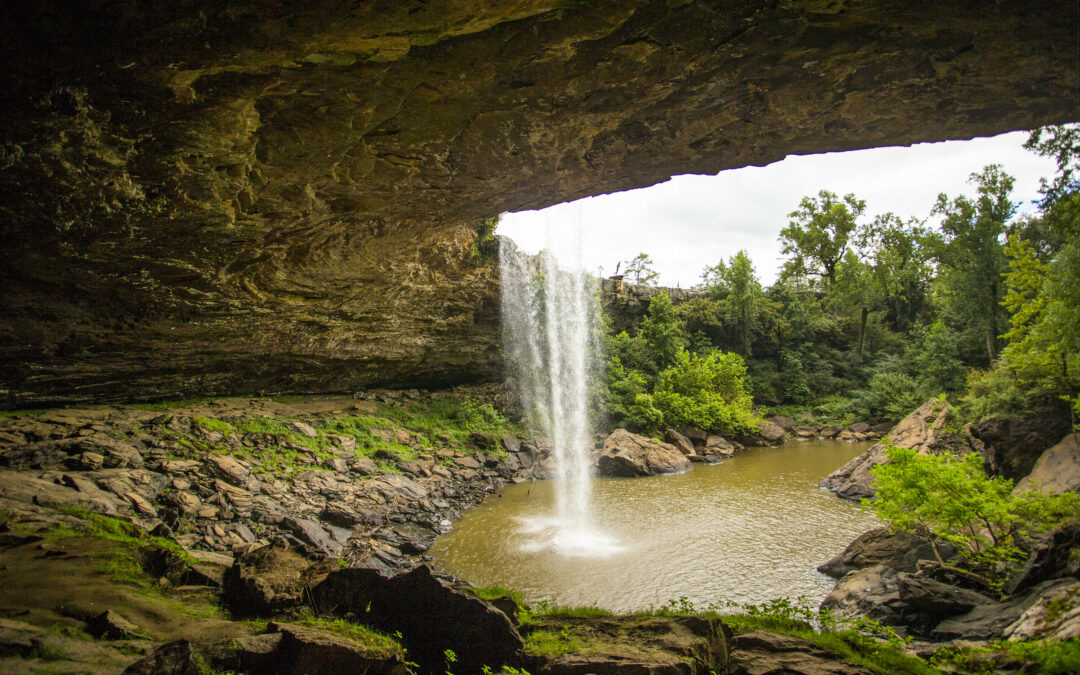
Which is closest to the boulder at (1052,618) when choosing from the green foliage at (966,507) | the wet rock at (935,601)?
the wet rock at (935,601)

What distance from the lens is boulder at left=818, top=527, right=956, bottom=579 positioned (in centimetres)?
750

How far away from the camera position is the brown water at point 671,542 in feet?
24.7

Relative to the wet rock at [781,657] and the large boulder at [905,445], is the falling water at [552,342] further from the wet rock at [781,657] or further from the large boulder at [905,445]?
the wet rock at [781,657]

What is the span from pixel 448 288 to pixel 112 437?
8.40 metres

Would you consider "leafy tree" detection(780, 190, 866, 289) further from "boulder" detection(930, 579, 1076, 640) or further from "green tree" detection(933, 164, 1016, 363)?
"boulder" detection(930, 579, 1076, 640)

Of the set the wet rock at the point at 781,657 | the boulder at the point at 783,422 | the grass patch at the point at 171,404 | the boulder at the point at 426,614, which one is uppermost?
the grass patch at the point at 171,404

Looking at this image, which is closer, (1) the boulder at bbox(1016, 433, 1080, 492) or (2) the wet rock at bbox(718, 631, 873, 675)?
(2) the wet rock at bbox(718, 631, 873, 675)

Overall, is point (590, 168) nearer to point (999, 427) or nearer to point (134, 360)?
point (999, 427)

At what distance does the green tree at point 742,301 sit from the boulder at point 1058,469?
22.0m

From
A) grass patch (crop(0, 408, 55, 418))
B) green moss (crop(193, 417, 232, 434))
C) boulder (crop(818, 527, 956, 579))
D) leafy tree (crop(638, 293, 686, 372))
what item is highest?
leafy tree (crop(638, 293, 686, 372))

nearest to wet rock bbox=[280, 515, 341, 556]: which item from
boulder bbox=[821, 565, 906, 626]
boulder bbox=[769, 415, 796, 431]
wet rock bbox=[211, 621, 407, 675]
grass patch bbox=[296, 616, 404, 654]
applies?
grass patch bbox=[296, 616, 404, 654]

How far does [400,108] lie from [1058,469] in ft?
37.7

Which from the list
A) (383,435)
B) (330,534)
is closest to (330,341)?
(383,435)

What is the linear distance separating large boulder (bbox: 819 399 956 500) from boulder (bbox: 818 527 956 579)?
421 cm
